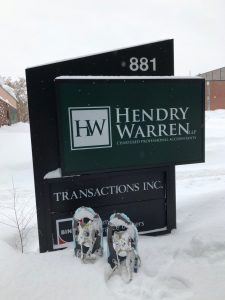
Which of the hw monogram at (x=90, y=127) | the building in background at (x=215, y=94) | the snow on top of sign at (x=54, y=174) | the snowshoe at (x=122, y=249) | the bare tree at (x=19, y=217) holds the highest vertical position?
the building in background at (x=215, y=94)

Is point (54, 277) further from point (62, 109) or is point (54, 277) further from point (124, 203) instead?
point (62, 109)

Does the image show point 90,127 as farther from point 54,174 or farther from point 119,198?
point 119,198

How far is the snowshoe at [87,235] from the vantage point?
2.88 meters

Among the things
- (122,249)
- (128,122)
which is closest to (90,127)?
(128,122)

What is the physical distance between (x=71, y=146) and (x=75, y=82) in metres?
0.64

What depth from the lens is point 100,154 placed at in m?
3.26

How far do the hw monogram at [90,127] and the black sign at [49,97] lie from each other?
22cm

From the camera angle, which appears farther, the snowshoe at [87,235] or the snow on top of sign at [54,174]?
the snow on top of sign at [54,174]

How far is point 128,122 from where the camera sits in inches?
130

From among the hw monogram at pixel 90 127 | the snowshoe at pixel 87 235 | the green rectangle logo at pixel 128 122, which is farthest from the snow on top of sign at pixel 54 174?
the snowshoe at pixel 87 235

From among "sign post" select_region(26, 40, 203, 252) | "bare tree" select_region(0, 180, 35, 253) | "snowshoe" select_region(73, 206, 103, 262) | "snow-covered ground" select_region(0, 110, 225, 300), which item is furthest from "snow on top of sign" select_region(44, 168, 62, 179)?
"bare tree" select_region(0, 180, 35, 253)

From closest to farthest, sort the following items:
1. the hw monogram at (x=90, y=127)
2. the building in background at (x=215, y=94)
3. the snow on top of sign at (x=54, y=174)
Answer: the hw monogram at (x=90, y=127) < the snow on top of sign at (x=54, y=174) < the building in background at (x=215, y=94)

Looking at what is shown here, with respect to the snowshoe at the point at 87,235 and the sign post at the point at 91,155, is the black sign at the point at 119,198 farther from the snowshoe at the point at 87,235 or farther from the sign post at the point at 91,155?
the snowshoe at the point at 87,235

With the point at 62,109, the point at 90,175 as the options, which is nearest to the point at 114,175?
the point at 90,175
